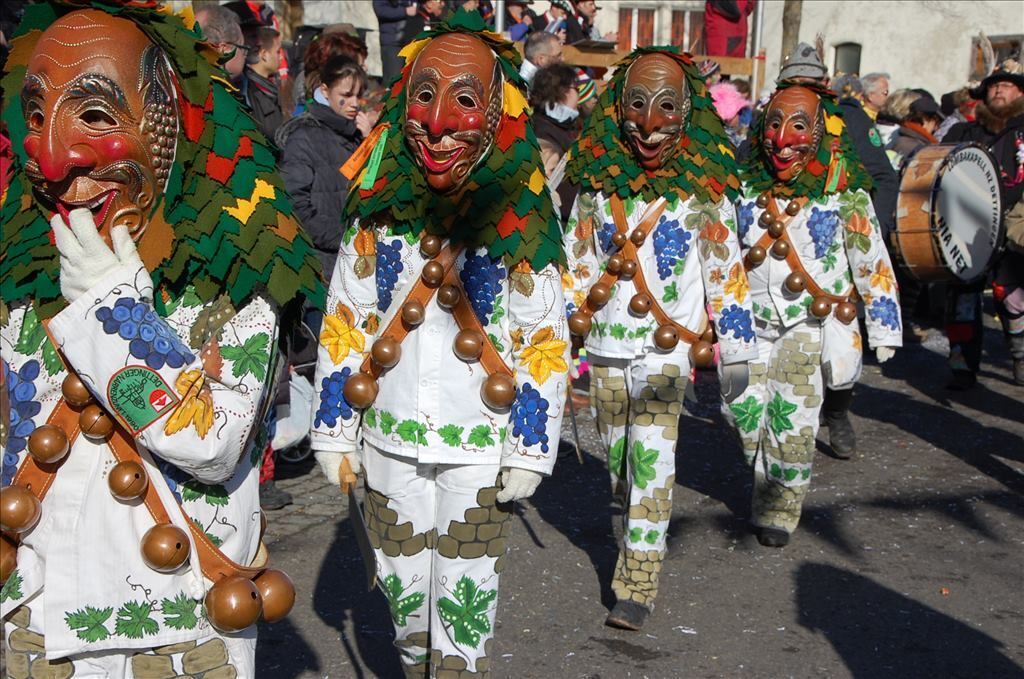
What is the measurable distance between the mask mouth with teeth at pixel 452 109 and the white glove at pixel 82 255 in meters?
1.33

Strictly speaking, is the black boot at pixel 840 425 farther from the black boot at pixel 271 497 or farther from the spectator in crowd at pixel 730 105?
the spectator in crowd at pixel 730 105

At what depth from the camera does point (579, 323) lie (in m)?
4.92

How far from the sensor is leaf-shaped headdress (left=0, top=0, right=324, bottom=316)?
2.39 m

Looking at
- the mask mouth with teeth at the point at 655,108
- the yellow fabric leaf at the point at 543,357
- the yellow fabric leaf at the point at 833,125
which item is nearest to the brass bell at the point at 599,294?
the mask mouth with teeth at the point at 655,108

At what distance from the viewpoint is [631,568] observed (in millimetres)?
5008

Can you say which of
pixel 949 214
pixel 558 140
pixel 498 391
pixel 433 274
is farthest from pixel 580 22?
pixel 498 391

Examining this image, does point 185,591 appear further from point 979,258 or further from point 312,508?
point 979,258

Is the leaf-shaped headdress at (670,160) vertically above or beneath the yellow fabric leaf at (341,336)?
above

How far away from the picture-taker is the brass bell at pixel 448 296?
344 cm

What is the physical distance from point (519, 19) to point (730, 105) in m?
2.31

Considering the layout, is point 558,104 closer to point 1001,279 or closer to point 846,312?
point 846,312

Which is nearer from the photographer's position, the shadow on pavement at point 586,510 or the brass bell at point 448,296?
the brass bell at point 448,296

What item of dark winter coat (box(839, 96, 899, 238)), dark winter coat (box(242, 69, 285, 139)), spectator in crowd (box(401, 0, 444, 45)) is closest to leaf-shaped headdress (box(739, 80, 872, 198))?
dark winter coat (box(242, 69, 285, 139))

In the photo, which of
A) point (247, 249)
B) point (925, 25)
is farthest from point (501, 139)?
point (925, 25)
